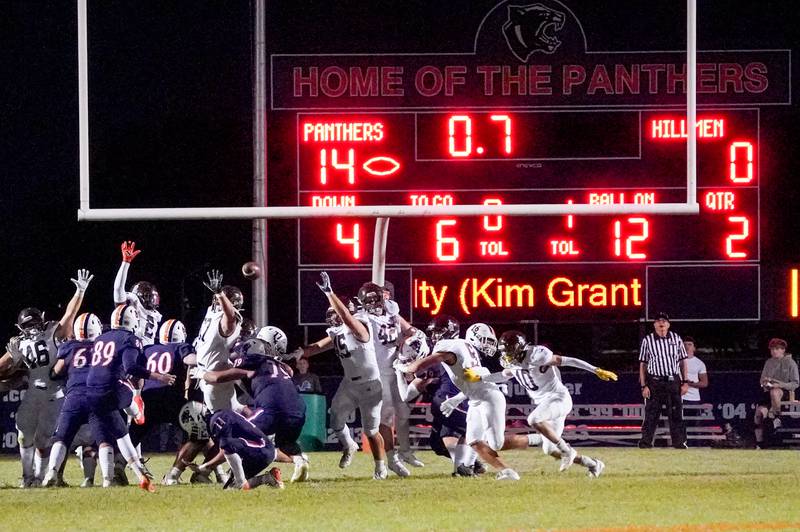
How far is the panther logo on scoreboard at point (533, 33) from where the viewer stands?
57.7 ft

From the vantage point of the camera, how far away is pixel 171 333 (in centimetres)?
1453

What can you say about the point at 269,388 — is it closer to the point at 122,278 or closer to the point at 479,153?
the point at 122,278

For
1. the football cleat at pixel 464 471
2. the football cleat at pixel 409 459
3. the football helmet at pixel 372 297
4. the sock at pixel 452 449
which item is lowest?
the football cleat at pixel 409 459

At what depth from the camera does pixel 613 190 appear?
17.4 meters

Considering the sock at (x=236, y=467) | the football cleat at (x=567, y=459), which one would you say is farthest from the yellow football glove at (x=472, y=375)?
the sock at (x=236, y=467)

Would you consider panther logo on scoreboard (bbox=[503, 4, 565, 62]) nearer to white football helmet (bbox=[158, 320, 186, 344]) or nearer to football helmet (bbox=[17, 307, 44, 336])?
white football helmet (bbox=[158, 320, 186, 344])

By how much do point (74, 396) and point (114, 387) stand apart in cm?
30

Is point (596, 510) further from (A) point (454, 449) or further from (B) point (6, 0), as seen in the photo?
(B) point (6, 0)

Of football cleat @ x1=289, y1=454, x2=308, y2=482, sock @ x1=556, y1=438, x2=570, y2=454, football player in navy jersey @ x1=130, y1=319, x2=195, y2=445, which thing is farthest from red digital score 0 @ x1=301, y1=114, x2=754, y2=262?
football cleat @ x1=289, y1=454, x2=308, y2=482

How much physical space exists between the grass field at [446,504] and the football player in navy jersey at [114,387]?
0.25 meters

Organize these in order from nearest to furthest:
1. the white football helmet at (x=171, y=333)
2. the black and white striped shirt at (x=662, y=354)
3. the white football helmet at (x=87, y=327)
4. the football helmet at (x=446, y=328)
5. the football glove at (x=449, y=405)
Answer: the white football helmet at (x=87, y=327) < the football glove at (x=449, y=405) < the football helmet at (x=446, y=328) < the white football helmet at (x=171, y=333) < the black and white striped shirt at (x=662, y=354)

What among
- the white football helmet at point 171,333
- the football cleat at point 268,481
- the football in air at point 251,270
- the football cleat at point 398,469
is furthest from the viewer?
the football in air at point 251,270

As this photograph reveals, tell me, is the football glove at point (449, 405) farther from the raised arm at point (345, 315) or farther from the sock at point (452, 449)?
the raised arm at point (345, 315)

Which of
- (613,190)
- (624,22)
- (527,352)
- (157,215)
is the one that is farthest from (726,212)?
(624,22)
